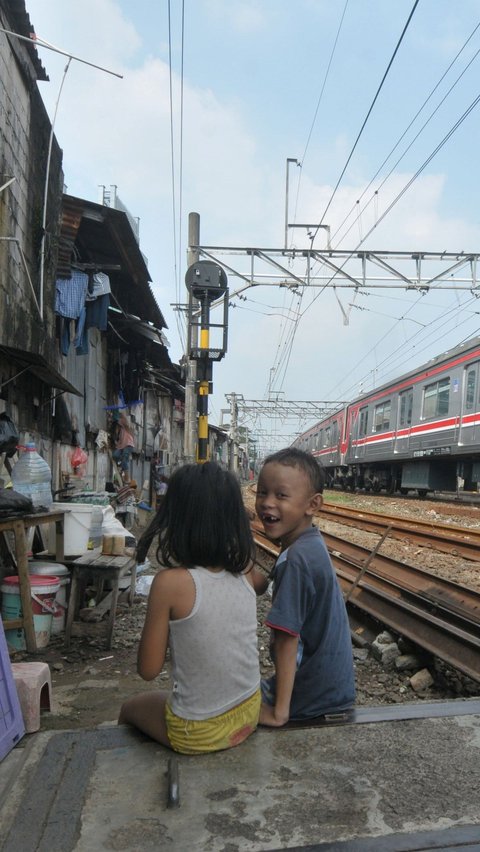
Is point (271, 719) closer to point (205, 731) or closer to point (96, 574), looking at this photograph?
point (205, 731)

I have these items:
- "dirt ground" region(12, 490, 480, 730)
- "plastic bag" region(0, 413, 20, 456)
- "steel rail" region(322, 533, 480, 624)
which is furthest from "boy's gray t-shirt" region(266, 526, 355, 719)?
"plastic bag" region(0, 413, 20, 456)

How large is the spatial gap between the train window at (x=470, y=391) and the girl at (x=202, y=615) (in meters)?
11.9

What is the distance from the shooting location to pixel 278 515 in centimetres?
224

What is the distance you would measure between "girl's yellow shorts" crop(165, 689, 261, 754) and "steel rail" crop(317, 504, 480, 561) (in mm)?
4956

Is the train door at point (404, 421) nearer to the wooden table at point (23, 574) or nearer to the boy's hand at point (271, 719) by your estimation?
the wooden table at point (23, 574)

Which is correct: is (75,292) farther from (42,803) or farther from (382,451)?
(382,451)

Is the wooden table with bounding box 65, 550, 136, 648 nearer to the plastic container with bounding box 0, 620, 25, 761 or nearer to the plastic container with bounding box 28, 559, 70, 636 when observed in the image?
the plastic container with bounding box 28, 559, 70, 636

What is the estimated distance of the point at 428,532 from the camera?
934cm

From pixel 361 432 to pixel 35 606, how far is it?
1820cm

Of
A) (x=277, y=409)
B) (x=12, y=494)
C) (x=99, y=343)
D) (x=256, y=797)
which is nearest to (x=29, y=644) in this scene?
(x=12, y=494)

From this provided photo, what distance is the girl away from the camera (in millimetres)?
1958

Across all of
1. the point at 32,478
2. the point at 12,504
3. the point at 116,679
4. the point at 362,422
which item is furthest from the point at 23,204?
the point at 362,422

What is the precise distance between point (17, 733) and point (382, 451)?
57.8ft

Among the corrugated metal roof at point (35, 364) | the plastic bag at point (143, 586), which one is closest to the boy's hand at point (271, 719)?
the corrugated metal roof at point (35, 364)
